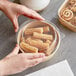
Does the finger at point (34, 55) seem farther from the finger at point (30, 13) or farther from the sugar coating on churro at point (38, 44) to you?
the finger at point (30, 13)

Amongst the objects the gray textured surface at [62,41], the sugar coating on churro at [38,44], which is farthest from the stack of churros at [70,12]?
the sugar coating on churro at [38,44]

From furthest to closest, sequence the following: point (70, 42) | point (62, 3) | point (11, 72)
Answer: point (62, 3) → point (70, 42) → point (11, 72)

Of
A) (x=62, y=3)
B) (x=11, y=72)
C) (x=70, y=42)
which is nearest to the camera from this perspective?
(x=11, y=72)

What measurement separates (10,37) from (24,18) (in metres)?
0.11

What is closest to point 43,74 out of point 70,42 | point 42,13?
point 70,42

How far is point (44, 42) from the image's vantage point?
732mm

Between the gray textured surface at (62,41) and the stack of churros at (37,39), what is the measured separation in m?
0.05

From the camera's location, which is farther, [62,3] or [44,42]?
[62,3]

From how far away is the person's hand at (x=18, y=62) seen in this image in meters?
0.67

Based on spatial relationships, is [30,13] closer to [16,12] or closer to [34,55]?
[16,12]

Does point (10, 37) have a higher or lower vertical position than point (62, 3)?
lower

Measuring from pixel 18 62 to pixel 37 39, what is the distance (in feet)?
0.38

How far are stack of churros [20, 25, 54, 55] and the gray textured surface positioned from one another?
53mm

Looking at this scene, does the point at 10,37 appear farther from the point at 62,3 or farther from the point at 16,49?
the point at 62,3
